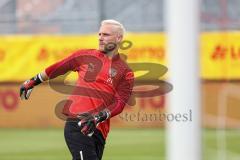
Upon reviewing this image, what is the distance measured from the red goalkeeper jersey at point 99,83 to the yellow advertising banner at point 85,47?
36.8ft

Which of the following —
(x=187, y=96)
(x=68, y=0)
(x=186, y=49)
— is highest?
(x=186, y=49)

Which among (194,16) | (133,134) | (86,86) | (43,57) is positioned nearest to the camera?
(194,16)

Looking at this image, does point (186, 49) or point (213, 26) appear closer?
point (186, 49)

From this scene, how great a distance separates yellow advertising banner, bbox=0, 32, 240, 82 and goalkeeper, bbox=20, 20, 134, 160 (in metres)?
11.2

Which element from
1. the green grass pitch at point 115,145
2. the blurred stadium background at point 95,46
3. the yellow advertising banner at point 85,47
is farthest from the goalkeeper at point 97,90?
the yellow advertising banner at point 85,47

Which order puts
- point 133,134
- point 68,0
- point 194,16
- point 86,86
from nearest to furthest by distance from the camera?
point 194,16, point 86,86, point 133,134, point 68,0

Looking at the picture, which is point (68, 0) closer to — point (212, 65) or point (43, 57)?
point (43, 57)

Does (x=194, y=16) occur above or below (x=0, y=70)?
above

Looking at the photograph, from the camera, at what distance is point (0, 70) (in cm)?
1834

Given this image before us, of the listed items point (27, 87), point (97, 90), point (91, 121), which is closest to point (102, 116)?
point (91, 121)

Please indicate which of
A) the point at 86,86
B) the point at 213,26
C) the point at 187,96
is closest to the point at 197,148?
the point at 187,96

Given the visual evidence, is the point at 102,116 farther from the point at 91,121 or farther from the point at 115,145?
the point at 115,145

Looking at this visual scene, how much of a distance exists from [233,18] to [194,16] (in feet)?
47.6

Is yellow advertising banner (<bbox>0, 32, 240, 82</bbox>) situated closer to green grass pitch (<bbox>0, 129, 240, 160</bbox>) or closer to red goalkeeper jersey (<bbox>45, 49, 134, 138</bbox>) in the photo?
green grass pitch (<bbox>0, 129, 240, 160</bbox>)
